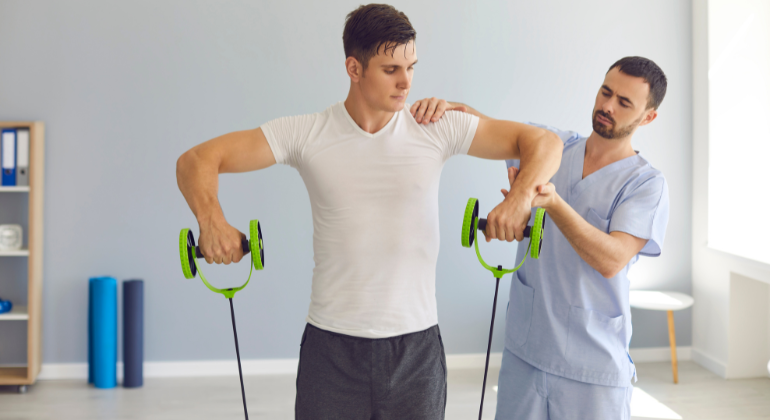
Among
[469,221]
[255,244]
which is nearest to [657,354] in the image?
[469,221]

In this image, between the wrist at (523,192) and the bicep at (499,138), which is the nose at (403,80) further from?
the wrist at (523,192)

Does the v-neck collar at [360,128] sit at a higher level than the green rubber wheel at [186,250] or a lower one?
higher

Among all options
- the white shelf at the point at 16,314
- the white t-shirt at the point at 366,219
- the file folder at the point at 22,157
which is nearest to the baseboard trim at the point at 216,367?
the white shelf at the point at 16,314

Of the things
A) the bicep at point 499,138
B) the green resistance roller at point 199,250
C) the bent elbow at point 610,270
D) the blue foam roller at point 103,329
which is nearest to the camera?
the green resistance roller at point 199,250

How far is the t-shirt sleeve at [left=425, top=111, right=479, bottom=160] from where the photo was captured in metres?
1.42

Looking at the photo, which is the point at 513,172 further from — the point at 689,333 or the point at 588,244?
the point at 689,333

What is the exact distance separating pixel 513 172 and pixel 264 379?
239 centimetres

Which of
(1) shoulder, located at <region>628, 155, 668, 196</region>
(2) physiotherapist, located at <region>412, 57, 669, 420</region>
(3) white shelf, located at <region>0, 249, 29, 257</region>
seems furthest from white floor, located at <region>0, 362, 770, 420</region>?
(1) shoulder, located at <region>628, 155, 668, 196</region>

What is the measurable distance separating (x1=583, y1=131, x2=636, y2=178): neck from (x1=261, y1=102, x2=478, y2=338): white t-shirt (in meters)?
0.65

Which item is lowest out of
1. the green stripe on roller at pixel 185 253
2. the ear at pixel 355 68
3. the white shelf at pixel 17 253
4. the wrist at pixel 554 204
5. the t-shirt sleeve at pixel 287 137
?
the white shelf at pixel 17 253

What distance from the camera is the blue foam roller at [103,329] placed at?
316 cm

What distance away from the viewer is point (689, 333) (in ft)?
12.1

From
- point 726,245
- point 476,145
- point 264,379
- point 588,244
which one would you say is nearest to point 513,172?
point 476,145

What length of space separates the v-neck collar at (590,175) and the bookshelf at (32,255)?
2.76 metres
